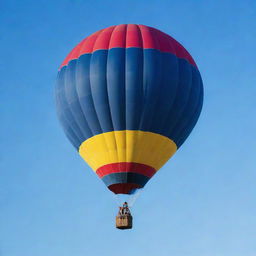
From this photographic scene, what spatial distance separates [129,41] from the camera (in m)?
33.3

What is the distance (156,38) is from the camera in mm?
33750

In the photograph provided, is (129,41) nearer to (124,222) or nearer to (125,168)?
(125,168)

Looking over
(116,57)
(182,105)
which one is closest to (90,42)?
(116,57)

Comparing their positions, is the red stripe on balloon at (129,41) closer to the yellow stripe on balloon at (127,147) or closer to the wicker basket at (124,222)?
the yellow stripe on balloon at (127,147)

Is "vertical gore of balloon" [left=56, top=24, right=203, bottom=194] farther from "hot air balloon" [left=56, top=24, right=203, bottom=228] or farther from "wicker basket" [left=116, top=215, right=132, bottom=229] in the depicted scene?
"wicker basket" [left=116, top=215, right=132, bottom=229]

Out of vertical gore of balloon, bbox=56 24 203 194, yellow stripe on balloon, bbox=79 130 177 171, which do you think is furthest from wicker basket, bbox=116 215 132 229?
yellow stripe on balloon, bbox=79 130 177 171

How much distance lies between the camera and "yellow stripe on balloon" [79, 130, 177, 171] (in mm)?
32469

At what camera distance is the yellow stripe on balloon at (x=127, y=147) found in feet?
107

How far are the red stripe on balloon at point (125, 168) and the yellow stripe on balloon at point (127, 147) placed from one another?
0.11 m

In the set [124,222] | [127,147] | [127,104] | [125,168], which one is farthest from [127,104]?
[124,222]

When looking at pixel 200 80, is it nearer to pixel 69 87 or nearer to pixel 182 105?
pixel 182 105

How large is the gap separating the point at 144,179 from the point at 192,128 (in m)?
2.98

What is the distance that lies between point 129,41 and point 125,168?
4.72 meters

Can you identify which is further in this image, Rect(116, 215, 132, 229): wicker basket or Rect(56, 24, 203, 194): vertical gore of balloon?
Rect(56, 24, 203, 194): vertical gore of balloon
